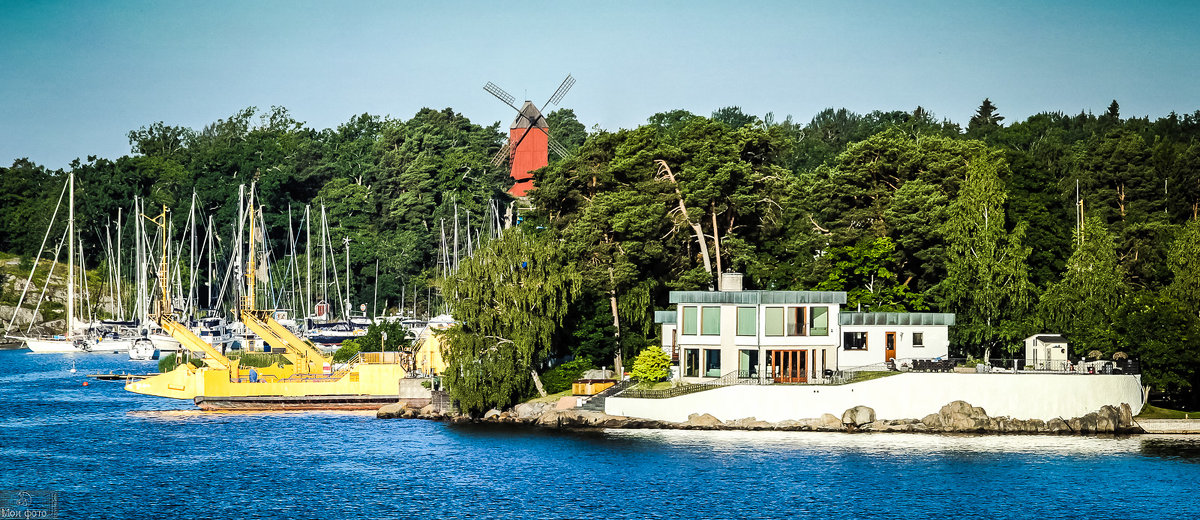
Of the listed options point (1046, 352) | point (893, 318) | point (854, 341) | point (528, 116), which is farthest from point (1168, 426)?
point (528, 116)

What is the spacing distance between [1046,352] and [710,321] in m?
17.4

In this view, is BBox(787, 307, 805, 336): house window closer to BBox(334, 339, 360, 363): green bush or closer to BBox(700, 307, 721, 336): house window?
BBox(700, 307, 721, 336): house window

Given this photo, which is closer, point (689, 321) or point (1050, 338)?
point (689, 321)

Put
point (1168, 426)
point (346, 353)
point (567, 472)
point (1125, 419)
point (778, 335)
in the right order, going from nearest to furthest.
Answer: point (567, 472) → point (1125, 419) → point (1168, 426) → point (778, 335) → point (346, 353)

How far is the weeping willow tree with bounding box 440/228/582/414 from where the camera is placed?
2618 inches

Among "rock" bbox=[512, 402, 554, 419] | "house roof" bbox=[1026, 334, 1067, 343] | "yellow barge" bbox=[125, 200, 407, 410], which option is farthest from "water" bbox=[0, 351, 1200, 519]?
"house roof" bbox=[1026, 334, 1067, 343]

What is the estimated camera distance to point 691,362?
220ft

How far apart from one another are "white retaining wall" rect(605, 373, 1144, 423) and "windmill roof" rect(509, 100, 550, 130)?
82811 mm

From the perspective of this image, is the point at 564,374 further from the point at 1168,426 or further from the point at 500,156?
the point at 500,156

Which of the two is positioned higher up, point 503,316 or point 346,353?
point 503,316

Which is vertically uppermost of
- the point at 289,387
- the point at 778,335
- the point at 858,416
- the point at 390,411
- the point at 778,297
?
the point at 778,297

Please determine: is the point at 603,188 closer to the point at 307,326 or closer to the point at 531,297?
the point at 531,297

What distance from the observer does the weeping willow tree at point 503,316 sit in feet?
218

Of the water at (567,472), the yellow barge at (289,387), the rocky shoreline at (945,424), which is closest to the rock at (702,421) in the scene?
the rocky shoreline at (945,424)
